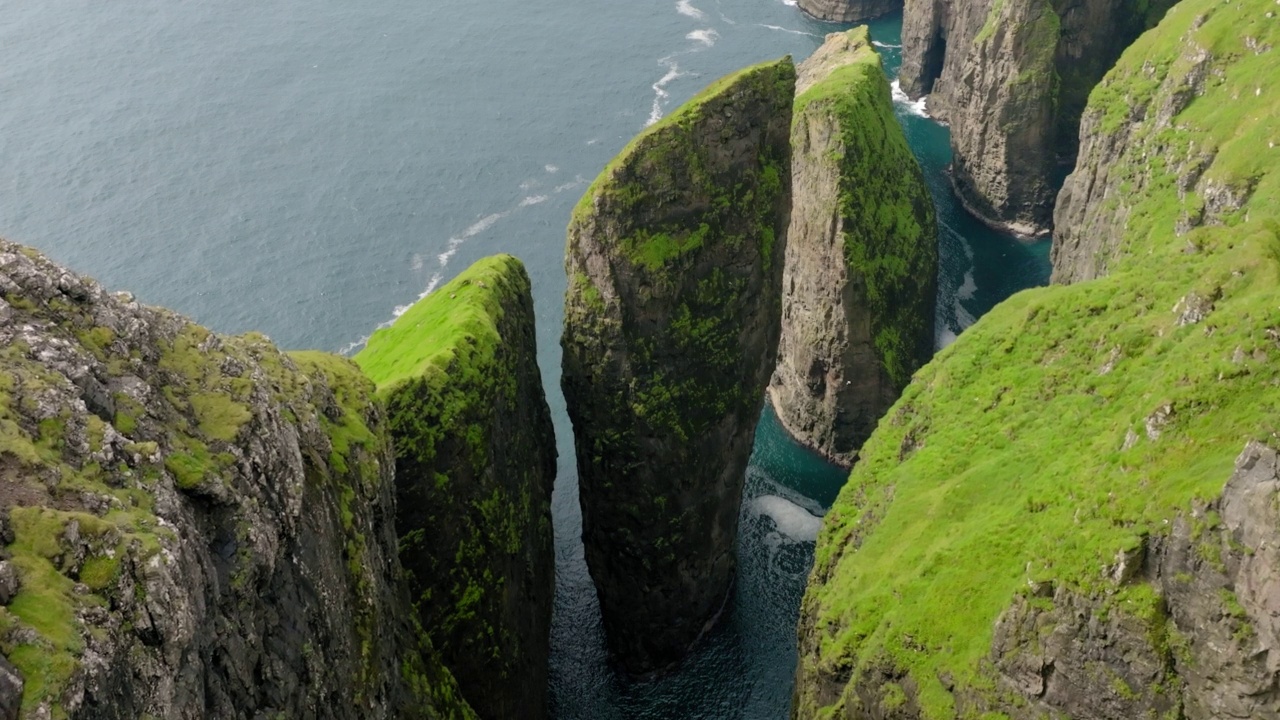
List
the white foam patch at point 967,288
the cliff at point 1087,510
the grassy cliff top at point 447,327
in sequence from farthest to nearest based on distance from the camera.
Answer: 1. the white foam patch at point 967,288
2. the grassy cliff top at point 447,327
3. the cliff at point 1087,510

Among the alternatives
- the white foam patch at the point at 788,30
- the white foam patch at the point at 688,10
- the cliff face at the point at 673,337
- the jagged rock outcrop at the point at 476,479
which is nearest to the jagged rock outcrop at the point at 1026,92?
the white foam patch at the point at 788,30

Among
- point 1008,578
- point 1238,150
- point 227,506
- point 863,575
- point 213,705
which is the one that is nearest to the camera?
point 213,705

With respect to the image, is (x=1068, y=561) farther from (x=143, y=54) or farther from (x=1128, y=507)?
(x=143, y=54)

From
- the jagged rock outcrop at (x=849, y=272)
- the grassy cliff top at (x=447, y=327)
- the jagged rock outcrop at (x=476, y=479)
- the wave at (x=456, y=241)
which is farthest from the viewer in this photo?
the wave at (x=456, y=241)

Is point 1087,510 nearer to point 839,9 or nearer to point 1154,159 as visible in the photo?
point 1154,159

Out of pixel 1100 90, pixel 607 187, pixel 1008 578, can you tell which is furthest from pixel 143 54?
pixel 1008 578

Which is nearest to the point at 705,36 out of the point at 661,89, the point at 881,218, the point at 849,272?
the point at 661,89

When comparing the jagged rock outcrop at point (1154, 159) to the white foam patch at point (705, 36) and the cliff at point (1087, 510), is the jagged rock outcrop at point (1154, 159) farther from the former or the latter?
the white foam patch at point (705, 36)
